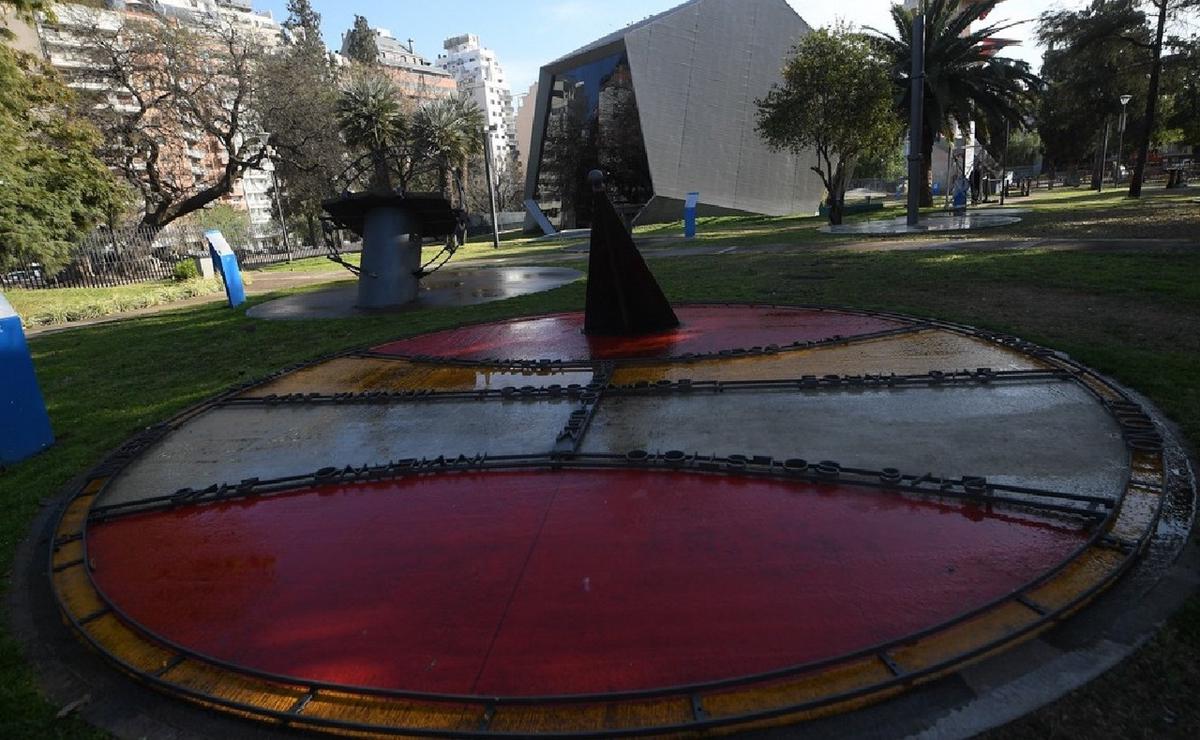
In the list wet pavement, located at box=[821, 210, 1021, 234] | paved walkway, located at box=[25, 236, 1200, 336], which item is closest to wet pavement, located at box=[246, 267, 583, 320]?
paved walkway, located at box=[25, 236, 1200, 336]

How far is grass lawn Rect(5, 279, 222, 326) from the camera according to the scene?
596 inches

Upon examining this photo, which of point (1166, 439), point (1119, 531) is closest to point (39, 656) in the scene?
point (1119, 531)

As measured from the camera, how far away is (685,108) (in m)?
35.7

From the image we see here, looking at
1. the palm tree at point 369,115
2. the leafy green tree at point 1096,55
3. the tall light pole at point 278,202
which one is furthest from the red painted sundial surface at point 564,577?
the palm tree at point 369,115

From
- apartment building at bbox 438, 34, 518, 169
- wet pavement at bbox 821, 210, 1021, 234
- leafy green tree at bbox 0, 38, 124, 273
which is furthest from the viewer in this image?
apartment building at bbox 438, 34, 518, 169

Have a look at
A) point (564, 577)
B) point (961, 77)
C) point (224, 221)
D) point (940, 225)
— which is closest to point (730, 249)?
point (940, 225)

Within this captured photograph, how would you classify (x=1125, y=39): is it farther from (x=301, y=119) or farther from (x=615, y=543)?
(x=301, y=119)

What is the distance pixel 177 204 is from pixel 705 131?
28.5m

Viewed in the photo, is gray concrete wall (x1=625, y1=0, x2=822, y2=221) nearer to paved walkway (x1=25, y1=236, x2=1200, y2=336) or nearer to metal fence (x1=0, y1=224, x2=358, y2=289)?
paved walkway (x1=25, y1=236, x2=1200, y2=336)

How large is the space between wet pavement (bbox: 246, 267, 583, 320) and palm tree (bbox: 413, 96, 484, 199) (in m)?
28.4

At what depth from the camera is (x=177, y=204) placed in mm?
35531

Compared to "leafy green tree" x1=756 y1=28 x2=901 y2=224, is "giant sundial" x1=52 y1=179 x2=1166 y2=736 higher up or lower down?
lower down

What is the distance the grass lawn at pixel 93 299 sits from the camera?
49.6 ft

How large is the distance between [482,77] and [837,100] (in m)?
136
